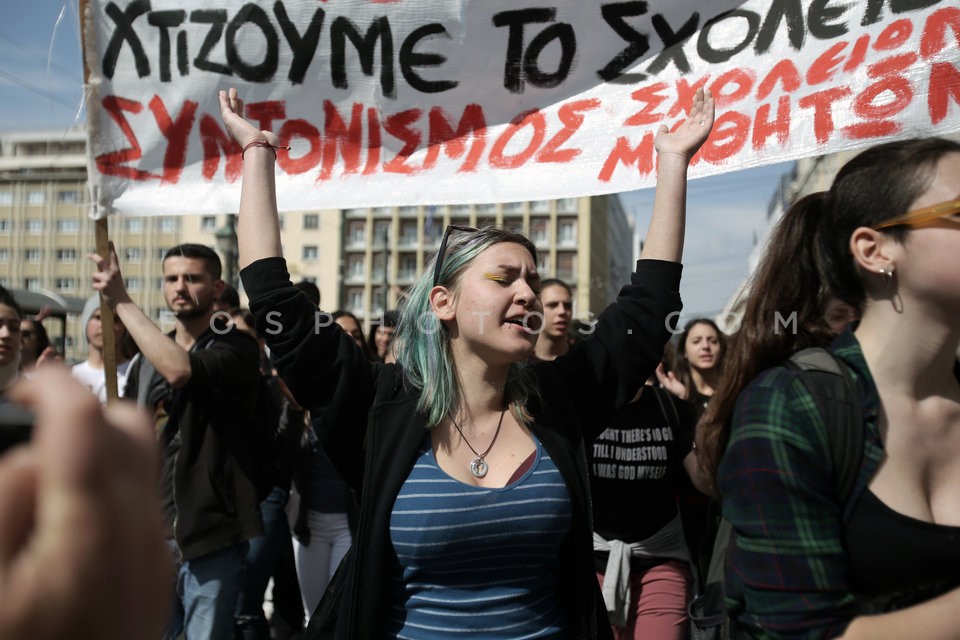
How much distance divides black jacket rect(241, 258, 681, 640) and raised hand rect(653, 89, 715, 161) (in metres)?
0.34

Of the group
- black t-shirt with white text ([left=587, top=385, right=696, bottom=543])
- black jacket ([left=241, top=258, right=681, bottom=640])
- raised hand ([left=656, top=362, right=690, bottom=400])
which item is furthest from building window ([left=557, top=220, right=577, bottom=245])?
black jacket ([left=241, top=258, right=681, bottom=640])

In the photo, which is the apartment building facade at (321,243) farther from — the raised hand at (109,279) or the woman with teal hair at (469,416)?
the woman with teal hair at (469,416)

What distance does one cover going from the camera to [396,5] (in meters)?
3.33

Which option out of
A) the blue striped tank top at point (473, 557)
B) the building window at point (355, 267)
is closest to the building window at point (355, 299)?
the building window at point (355, 267)

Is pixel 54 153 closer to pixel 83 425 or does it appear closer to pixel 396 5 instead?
pixel 396 5

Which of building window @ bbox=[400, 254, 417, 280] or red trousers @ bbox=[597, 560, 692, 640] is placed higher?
building window @ bbox=[400, 254, 417, 280]

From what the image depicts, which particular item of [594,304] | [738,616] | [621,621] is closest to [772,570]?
[738,616]

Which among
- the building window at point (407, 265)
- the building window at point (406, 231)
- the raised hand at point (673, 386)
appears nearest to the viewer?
the raised hand at point (673, 386)

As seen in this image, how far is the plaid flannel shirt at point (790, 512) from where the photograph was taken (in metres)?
1.36

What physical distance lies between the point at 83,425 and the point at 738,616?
132 centimetres

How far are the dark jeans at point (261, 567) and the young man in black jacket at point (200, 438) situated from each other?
2.21 feet

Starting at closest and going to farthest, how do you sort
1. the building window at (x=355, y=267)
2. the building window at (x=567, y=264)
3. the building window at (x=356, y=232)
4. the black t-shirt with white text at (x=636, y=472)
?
the black t-shirt with white text at (x=636, y=472), the building window at (x=567, y=264), the building window at (x=356, y=232), the building window at (x=355, y=267)

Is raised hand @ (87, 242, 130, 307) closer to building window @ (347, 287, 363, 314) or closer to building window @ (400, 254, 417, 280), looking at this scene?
building window @ (347, 287, 363, 314)

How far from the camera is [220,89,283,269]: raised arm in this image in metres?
2.10
